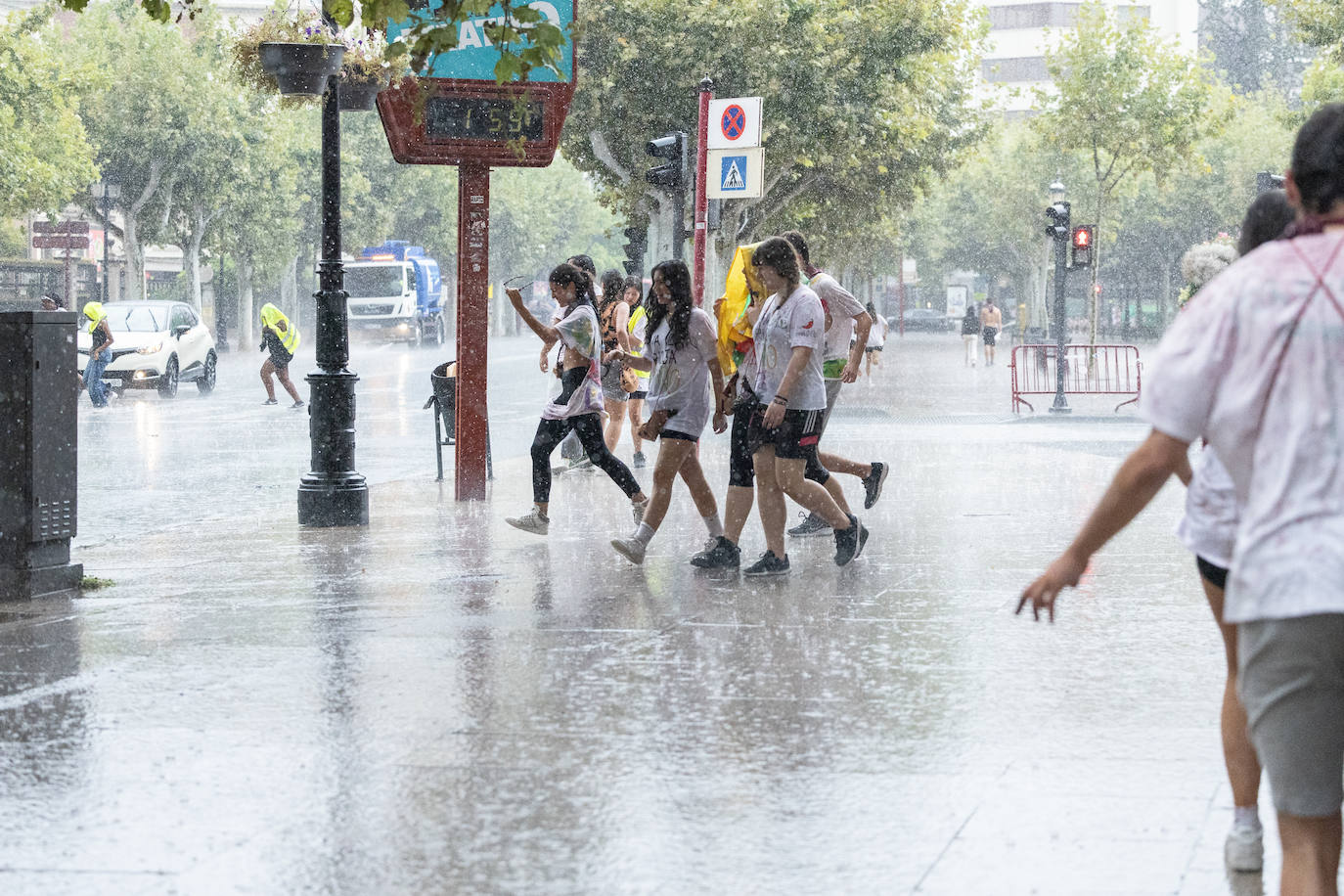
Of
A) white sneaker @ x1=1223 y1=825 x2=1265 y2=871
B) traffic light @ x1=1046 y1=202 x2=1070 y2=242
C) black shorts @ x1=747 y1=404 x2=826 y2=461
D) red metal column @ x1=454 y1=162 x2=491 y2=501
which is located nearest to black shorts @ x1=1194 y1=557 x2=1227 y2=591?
white sneaker @ x1=1223 y1=825 x2=1265 y2=871

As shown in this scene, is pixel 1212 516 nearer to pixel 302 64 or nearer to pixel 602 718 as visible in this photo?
pixel 602 718

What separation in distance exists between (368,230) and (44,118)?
2438 centimetres

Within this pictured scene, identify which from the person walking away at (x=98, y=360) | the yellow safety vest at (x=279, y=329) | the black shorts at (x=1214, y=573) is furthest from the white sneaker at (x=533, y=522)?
the person walking away at (x=98, y=360)

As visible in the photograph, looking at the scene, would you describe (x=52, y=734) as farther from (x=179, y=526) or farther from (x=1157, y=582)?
(x=179, y=526)

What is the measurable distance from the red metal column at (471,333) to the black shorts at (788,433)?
13.6ft

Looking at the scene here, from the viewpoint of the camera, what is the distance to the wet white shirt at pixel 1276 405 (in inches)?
121

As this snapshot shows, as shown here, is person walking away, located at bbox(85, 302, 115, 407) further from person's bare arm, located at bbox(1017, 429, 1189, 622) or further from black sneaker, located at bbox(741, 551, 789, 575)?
person's bare arm, located at bbox(1017, 429, 1189, 622)

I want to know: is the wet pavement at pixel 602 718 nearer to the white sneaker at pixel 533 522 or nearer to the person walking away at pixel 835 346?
the white sneaker at pixel 533 522

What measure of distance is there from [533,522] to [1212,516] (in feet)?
23.1

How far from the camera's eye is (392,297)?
193ft

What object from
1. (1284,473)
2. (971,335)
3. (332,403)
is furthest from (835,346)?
(971,335)

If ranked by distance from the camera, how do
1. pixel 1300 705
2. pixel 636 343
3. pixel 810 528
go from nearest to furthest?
pixel 1300 705
pixel 810 528
pixel 636 343

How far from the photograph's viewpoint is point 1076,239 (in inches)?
1146

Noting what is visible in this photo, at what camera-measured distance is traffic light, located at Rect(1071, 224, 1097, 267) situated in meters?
28.8
